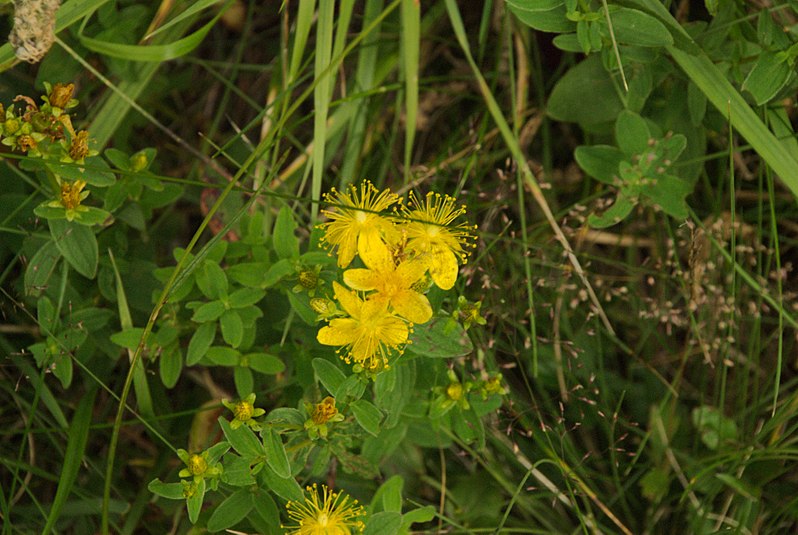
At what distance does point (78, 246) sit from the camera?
1.52 m

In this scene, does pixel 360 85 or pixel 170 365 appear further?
pixel 360 85

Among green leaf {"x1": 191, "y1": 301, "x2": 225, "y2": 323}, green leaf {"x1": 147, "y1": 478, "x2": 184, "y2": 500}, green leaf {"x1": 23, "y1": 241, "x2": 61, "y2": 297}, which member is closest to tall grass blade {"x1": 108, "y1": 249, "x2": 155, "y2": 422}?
green leaf {"x1": 23, "y1": 241, "x2": 61, "y2": 297}

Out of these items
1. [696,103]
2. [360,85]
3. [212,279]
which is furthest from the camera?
[360,85]

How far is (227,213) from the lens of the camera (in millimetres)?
1815

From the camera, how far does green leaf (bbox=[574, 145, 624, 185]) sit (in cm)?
178

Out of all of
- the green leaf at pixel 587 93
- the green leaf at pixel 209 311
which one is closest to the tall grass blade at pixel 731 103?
the green leaf at pixel 587 93

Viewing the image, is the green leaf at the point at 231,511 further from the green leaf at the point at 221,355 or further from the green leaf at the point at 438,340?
the green leaf at the point at 438,340

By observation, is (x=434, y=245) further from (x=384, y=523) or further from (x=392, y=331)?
(x=384, y=523)

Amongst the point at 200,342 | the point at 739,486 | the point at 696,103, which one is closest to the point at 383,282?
the point at 200,342

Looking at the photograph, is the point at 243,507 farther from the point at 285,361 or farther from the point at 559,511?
the point at 559,511

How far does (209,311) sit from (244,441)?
29cm

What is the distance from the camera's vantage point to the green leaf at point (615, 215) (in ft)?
5.58

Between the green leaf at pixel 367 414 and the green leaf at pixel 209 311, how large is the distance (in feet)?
1.14

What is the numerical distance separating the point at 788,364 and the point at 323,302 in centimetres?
154
